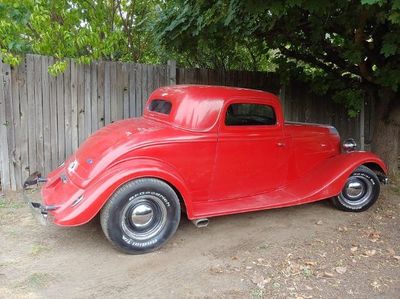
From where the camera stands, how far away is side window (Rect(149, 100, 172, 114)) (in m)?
5.00

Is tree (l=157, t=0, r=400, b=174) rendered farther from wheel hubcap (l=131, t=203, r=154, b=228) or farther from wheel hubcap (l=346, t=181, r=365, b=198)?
wheel hubcap (l=131, t=203, r=154, b=228)

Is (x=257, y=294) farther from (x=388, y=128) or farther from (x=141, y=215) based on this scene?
(x=388, y=128)

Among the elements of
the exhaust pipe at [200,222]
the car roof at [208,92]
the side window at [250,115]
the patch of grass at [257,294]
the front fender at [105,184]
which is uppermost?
the car roof at [208,92]

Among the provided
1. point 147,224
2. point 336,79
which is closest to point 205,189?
point 147,224

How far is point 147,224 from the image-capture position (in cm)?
433

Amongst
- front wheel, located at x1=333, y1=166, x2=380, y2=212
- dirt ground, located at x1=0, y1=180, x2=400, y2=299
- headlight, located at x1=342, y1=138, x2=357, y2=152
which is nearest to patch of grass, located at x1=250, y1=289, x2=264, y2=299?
dirt ground, located at x1=0, y1=180, x2=400, y2=299

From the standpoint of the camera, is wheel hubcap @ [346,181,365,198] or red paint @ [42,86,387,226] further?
wheel hubcap @ [346,181,365,198]

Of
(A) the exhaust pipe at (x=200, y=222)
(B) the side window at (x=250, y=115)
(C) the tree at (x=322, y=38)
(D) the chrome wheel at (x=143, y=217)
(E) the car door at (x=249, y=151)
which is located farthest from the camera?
(C) the tree at (x=322, y=38)

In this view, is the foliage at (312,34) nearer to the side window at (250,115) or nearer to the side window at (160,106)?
the side window at (250,115)

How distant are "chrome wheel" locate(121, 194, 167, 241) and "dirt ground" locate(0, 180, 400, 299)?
255 millimetres

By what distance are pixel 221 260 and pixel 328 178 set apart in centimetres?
216

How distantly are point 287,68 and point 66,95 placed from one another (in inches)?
173

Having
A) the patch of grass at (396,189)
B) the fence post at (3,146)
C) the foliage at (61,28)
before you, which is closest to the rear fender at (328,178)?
the patch of grass at (396,189)

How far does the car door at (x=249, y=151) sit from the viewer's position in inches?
188
